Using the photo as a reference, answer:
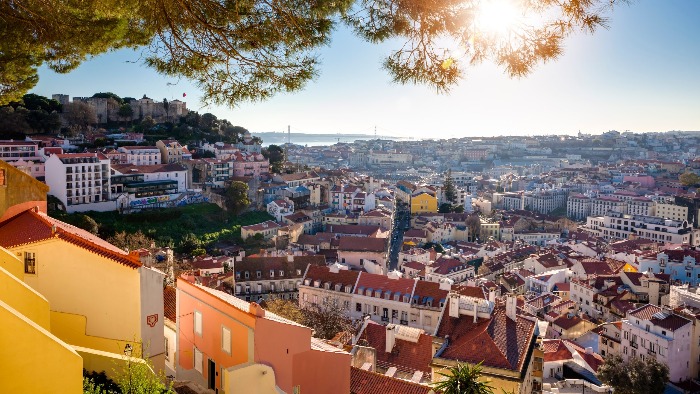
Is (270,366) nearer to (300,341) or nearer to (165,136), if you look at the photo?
(300,341)

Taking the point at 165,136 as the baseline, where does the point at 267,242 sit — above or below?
below

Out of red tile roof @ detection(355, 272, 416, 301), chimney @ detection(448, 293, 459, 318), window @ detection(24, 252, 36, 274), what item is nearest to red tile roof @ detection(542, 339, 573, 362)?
red tile roof @ detection(355, 272, 416, 301)

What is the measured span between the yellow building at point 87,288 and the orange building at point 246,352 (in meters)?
0.65

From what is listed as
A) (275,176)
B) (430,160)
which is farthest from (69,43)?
(430,160)

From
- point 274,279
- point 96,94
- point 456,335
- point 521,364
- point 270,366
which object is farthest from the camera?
point 96,94

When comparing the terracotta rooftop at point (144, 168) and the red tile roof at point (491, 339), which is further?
the terracotta rooftop at point (144, 168)

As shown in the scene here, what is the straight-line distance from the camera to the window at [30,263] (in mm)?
7242

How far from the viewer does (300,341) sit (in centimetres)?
697

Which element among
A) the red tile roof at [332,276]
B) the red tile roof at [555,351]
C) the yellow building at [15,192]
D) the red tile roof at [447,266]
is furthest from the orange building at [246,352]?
the red tile roof at [447,266]

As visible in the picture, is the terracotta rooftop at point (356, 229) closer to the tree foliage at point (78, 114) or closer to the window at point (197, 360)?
the tree foliage at point (78, 114)

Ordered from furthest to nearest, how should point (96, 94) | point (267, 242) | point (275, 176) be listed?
1. point (96, 94)
2. point (275, 176)
3. point (267, 242)

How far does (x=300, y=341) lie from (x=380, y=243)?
24.1 meters

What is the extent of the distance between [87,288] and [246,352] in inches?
97.3

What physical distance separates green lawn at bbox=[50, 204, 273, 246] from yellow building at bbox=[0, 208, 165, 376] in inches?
826
